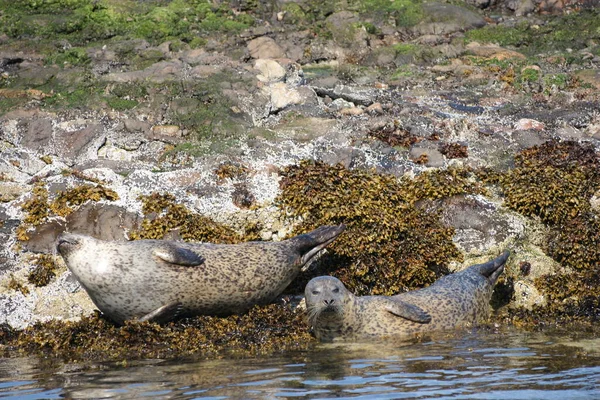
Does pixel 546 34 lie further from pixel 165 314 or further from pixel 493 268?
pixel 165 314

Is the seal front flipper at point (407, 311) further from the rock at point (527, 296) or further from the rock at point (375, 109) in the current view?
the rock at point (375, 109)

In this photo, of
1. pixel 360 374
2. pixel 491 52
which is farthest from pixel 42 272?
pixel 491 52

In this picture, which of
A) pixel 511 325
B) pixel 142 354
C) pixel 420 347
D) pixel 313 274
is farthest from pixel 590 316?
pixel 142 354

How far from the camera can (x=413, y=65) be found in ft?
47.4

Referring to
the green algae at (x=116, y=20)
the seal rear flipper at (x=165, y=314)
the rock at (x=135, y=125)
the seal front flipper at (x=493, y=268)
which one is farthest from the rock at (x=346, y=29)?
the seal rear flipper at (x=165, y=314)

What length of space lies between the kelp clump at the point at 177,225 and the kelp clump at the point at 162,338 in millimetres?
1151

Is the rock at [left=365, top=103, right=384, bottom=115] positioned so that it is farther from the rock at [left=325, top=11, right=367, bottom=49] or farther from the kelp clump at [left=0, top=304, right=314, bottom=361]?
the kelp clump at [left=0, top=304, right=314, bottom=361]

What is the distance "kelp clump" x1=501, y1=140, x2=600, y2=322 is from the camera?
8420mm

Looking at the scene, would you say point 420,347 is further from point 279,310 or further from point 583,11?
point 583,11

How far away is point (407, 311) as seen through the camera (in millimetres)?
7688

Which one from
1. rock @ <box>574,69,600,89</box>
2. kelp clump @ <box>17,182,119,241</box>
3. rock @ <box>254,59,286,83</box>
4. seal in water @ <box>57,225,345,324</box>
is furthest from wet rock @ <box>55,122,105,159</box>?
rock @ <box>574,69,600,89</box>

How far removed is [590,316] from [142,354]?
4073mm

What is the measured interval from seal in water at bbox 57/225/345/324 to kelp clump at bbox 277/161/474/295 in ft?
2.88

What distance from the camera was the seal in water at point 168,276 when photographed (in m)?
7.53
